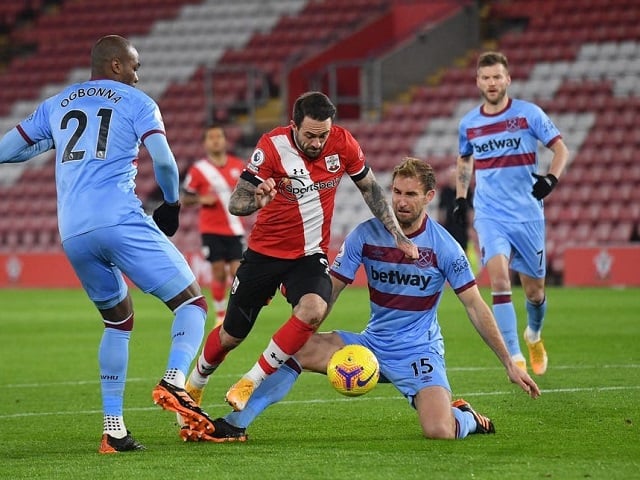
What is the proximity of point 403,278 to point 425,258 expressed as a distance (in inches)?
6.9

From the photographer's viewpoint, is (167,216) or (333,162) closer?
(167,216)

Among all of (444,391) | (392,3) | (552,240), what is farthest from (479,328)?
(392,3)

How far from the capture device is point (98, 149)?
672 centimetres

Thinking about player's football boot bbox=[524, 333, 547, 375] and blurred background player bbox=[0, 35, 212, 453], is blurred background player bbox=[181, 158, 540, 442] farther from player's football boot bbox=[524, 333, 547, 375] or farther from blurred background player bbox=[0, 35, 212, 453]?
player's football boot bbox=[524, 333, 547, 375]

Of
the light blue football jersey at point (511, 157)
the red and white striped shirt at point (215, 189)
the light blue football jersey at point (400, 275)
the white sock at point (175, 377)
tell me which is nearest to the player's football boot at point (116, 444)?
the white sock at point (175, 377)

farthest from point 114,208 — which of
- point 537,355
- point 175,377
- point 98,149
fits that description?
point 537,355

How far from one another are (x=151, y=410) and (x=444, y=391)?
239 cm

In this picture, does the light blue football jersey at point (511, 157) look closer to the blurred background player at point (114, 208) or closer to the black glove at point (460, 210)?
the black glove at point (460, 210)

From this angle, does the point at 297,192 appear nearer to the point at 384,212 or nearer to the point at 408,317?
the point at 384,212

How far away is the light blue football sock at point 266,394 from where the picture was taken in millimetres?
7102

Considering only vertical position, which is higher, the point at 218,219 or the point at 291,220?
the point at 291,220

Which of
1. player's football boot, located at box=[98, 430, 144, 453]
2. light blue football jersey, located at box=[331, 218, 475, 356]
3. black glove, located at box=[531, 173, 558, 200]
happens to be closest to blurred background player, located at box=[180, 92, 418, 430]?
light blue football jersey, located at box=[331, 218, 475, 356]

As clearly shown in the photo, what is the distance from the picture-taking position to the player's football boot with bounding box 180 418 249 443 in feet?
22.9

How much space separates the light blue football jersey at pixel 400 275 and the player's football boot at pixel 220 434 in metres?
0.97
